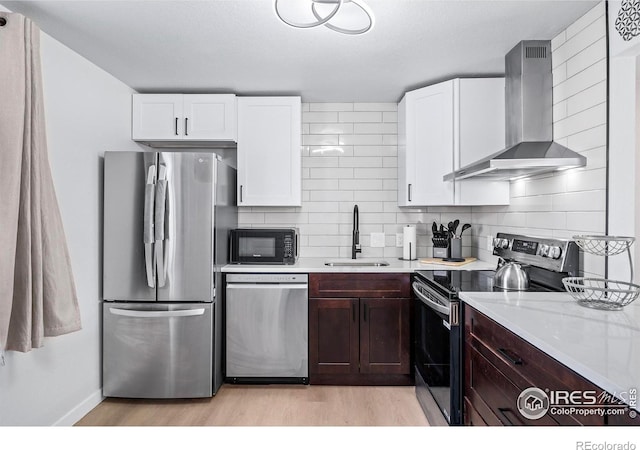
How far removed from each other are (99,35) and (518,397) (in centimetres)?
279

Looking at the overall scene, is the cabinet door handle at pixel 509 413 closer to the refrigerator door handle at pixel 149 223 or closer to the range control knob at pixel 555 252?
the range control knob at pixel 555 252

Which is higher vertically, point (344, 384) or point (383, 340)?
point (383, 340)

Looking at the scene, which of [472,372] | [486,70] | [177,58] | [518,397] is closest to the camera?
[518,397]

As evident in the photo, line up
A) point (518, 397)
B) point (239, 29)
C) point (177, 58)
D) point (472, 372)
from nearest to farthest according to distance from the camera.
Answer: point (518, 397)
point (472, 372)
point (239, 29)
point (177, 58)

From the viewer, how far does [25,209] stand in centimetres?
176

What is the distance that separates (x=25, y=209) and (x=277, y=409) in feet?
6.14

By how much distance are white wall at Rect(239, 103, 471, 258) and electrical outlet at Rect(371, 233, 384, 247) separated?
38 millimetres

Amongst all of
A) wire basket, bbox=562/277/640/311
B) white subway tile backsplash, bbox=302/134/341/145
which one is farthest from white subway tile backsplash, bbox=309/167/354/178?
wire basket, bbox=562/277/640/311

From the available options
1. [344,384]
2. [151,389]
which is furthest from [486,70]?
[151,389]

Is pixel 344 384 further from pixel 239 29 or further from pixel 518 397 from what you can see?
pixel 239 29

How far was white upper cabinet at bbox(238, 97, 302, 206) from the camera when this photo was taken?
122 inches

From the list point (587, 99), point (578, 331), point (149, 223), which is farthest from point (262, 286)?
point (587, 99)

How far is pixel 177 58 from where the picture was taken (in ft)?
8.15

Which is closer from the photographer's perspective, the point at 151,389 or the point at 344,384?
the point at 151,389
